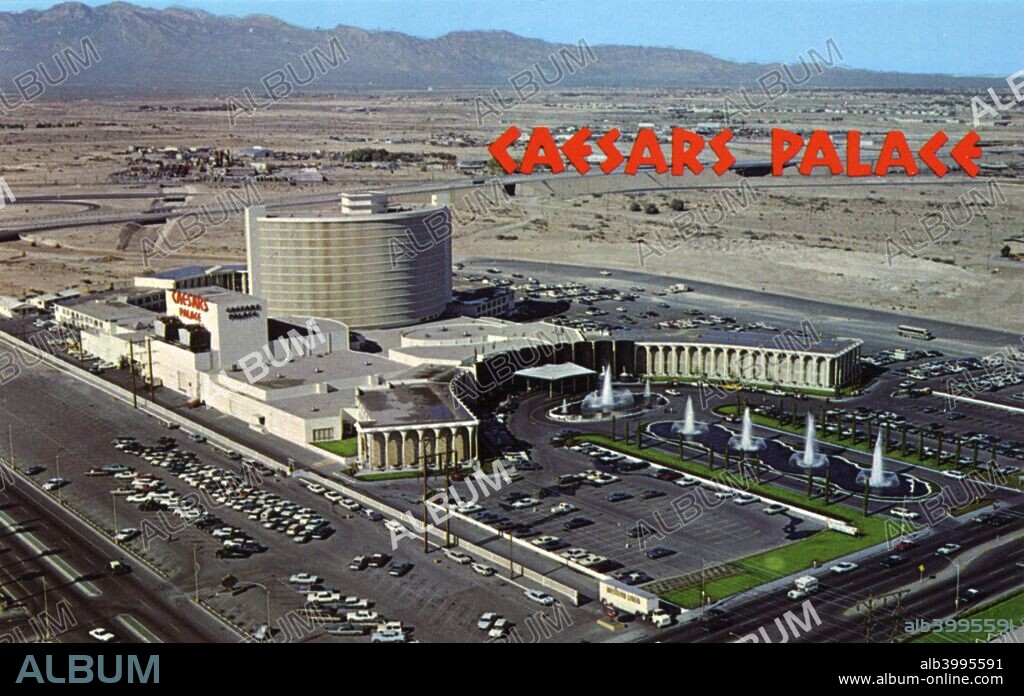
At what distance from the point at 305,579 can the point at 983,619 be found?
1239 inches

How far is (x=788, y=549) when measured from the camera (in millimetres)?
65625

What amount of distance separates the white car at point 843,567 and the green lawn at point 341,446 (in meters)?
33.1

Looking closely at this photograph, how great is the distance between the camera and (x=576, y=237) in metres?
180

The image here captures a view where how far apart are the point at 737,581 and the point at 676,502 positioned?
13.1 metres

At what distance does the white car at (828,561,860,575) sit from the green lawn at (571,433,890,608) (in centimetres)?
90

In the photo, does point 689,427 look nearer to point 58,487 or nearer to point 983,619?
point 983,619

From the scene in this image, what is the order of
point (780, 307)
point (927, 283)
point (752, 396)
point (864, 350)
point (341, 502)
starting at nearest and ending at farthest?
1. point (341, 502)
2. point (752, 396)
3. point (864, 350)
4. point (780, 307)
5. point (927, 283)

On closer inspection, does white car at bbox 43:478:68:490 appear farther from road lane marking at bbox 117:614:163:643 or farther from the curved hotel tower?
the curved hotel tower

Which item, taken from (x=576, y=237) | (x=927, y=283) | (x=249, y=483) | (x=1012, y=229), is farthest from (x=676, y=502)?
(x=1012, y=229)

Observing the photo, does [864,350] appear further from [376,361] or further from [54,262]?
[54,262]

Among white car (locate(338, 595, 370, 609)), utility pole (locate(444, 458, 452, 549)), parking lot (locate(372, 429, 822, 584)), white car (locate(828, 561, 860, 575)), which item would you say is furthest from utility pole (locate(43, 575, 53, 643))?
white car (locate(828, 561, 860, 575))

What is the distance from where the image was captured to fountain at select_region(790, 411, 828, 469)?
8075 centimetres

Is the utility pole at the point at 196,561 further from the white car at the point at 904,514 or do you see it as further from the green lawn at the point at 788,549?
the white car at the point at 904,514

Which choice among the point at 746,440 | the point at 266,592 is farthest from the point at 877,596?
the point at 266,592
